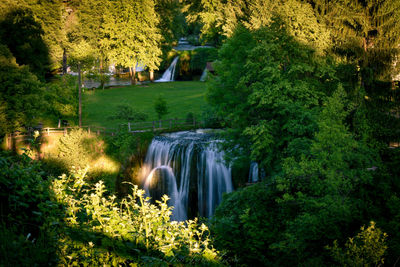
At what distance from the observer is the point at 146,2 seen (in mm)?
47656

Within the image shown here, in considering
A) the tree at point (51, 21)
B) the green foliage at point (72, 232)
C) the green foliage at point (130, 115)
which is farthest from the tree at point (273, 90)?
the tree at point (51, 21)

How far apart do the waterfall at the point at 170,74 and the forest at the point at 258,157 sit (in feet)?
84.4

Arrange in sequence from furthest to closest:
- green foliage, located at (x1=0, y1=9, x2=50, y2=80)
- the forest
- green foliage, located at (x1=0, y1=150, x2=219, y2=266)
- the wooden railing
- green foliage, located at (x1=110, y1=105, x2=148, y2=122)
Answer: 1. green foliage, located at (x1=110, y1=105, x2=148, y2=122)
2. green foliage, located at (x1=0, y1=9, x2=50, y2=80)
3. the wooden railing
4. the forest
5. green foliage, located at (x1=0, y1=150, x2=219, y2=266)

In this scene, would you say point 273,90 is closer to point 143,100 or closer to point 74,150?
point 74,150

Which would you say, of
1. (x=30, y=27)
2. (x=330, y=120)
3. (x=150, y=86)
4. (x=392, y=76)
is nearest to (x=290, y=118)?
(x=330, y=120)

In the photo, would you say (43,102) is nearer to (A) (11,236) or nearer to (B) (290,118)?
(B) (290,118)

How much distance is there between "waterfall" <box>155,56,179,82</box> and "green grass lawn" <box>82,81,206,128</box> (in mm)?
6966

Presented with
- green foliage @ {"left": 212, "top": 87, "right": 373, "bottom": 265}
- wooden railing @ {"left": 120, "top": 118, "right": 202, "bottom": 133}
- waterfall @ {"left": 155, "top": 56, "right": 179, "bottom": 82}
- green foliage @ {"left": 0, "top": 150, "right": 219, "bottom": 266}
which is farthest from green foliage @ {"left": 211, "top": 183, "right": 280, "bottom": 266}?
waterfall @ {"left": 155, "top": 56, "right": 179, "bottom": 82}

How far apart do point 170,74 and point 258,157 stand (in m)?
45.0

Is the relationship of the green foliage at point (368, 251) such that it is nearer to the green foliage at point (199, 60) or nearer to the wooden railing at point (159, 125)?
the wooden railing at point (159, 125)

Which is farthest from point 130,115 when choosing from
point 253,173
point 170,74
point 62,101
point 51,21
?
point 170,74

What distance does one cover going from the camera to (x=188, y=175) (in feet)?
80.1

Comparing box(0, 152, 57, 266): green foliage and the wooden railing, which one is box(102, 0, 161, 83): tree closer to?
the wooden railing

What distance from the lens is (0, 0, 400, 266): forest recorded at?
4875mm
